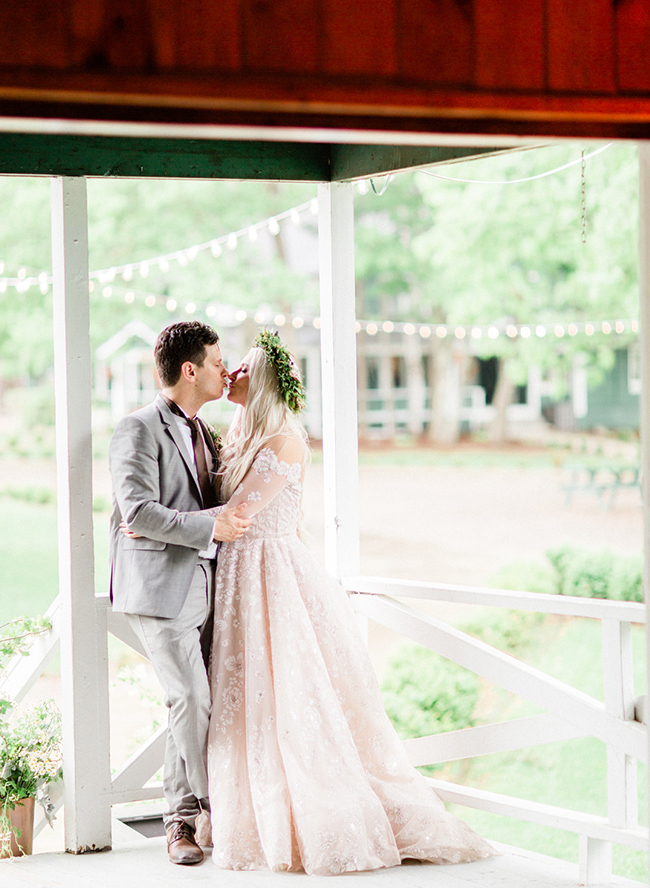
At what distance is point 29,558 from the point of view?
1345 centimetres

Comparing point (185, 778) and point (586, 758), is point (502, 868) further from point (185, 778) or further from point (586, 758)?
point (586, 758)

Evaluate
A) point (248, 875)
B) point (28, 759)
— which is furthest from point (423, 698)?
point (248, 875)

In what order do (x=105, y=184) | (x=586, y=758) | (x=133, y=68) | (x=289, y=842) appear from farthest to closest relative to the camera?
(x=105, y=184) → (x=586, y=758) → (x=289, y=842) → (x=133, y=68)

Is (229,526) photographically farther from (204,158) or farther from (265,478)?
(204,158)

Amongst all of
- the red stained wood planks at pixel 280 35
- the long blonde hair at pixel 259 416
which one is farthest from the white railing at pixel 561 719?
the red stained wood planks at pixel 280 35

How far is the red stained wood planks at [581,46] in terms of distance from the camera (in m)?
1.83

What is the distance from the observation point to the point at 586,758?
10156mm

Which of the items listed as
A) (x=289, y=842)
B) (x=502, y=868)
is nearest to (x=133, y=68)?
(x=289, y=842)

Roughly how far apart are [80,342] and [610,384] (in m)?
15.0

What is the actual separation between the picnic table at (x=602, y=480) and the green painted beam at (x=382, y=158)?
38.2ft

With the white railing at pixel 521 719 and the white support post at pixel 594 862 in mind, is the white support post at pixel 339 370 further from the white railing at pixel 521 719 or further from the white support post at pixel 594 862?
the white support post at pixel 594 862

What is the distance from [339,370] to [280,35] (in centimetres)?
265

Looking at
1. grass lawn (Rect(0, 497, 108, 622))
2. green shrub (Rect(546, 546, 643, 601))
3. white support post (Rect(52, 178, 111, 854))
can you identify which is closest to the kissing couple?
white support post (Rect(52, 178, 111, 854))

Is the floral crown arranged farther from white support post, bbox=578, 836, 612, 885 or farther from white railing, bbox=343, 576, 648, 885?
Result: white support post, bbox=578, 836, 612, 885
